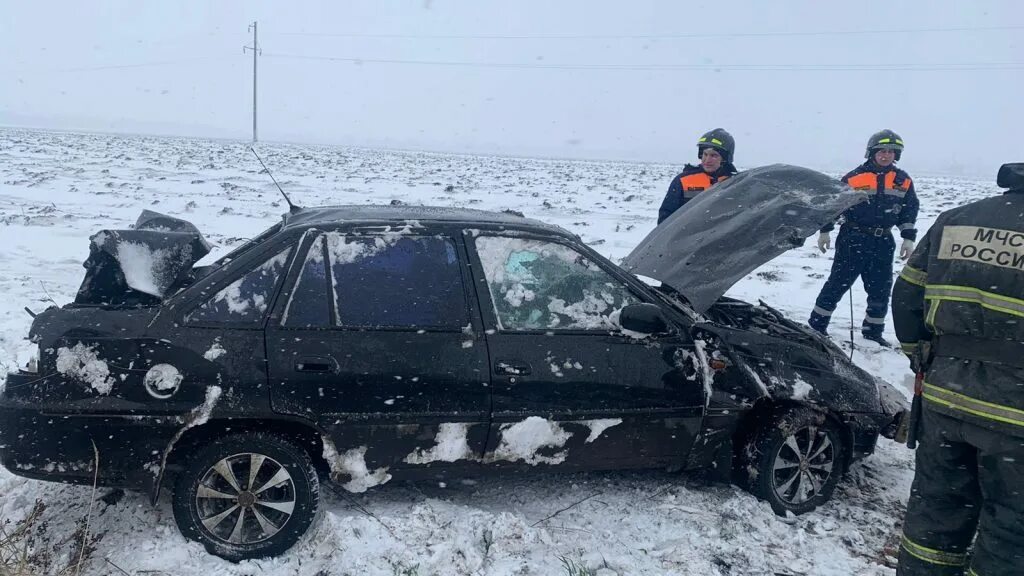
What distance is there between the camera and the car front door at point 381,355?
117 inches

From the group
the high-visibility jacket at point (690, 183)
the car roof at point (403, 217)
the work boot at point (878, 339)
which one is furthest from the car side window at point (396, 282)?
the work boot at point (878, 339)

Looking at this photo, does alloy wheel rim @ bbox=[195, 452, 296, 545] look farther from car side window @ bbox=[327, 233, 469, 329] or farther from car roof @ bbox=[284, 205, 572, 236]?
car roof @ bbox=[284, 205, 572, 236]

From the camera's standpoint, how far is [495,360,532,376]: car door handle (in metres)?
3.11

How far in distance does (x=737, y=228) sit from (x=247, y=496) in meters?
3.14

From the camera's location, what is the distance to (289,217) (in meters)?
3.61

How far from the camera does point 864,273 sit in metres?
6.51

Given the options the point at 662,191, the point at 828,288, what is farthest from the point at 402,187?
the point at 828,288

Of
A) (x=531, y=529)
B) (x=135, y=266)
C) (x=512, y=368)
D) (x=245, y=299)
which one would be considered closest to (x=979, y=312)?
(x=512, y=368)

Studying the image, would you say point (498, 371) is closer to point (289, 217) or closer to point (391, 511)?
point (391, 511)

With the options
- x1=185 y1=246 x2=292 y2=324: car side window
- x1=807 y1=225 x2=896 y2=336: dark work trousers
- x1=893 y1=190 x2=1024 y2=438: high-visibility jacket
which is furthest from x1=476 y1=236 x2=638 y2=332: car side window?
x1=807 y1=225 x2=896 y2=336: dark work trousers

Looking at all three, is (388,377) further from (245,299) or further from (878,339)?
(878,339)

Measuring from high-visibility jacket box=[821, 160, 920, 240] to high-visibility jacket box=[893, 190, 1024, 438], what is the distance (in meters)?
4.10

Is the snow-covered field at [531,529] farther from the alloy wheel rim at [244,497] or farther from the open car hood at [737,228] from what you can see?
the open car hood at [737,228]

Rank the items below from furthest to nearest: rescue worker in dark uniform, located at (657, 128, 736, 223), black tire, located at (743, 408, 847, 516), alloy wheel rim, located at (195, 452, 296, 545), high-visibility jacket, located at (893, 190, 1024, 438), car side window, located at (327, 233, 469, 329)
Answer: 1. rescue worker in dark uniform, located at (657, 128, 736, 223)
2. black tire, located at (743, 408, 847, 516)
3. car side window, located at (327, 233, 469, 329)
4. alloy wheel rim, located at (195, 452, 296, 545)
5. high-visibility jacket, located at (893, 190, 1024, 438)
